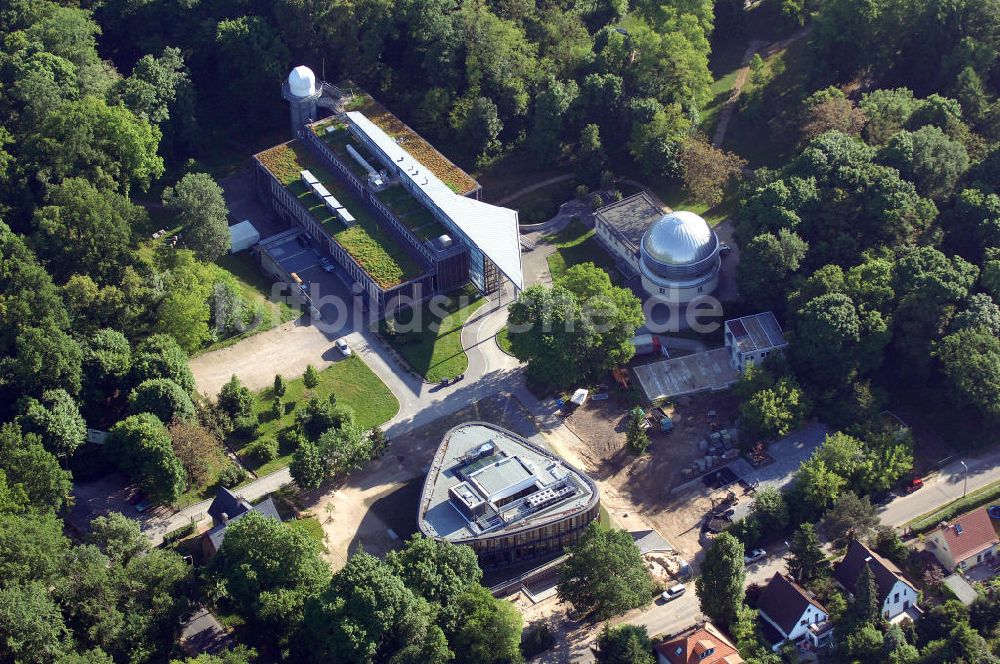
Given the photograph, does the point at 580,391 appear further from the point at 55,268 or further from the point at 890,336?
the point at 55,268

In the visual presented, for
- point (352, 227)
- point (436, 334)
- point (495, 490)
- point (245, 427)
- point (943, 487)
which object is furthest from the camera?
point (352, 227)

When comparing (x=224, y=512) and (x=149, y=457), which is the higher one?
(x=149, y=457)

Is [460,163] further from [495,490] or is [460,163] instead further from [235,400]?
[495,490]

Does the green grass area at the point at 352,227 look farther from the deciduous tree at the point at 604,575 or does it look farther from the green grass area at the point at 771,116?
the green grass area at the point at 771,116

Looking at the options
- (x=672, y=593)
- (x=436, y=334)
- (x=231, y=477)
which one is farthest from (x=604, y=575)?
(x=436, y=334)

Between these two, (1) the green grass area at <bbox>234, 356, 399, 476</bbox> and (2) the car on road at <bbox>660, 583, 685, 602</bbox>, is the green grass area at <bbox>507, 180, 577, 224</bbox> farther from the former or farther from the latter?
(2) the car on road at <bbox>660, 583, 685, 602</bbox>

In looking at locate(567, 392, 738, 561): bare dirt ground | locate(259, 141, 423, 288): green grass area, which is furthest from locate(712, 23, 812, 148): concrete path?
locate(259, 141, 423, 288): green grass area

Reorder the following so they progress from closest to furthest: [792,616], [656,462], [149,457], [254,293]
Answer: [792,616], [149,457], [656,462], [254,293]

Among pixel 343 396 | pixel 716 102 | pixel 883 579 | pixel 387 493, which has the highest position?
pixel 716 102
